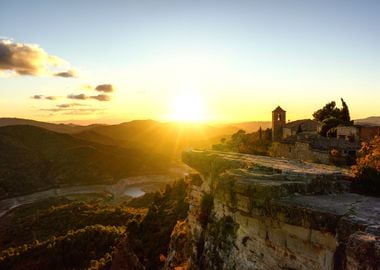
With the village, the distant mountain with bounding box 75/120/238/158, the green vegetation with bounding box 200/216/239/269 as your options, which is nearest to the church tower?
the village

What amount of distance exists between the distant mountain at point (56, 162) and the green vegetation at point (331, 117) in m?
44.5

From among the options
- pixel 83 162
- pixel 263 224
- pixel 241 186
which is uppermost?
pixel 241 186

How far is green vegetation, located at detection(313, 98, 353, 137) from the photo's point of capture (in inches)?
1324

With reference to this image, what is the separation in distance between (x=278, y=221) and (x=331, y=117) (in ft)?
110

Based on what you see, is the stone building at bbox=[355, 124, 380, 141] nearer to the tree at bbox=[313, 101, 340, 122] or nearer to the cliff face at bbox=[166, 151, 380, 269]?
the tree at bbox=[313, 101, 340, 122]

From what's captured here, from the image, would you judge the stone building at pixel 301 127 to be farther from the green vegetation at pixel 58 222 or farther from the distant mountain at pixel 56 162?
the distant mountain at pixel 56 162

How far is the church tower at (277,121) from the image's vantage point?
120ft

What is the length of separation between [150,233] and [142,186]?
159ft

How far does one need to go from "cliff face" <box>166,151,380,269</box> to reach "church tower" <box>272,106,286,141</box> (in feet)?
99.8

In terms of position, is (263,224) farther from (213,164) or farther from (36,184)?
(36,184)

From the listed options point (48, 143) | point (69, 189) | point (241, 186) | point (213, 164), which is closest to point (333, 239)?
point (241, 186)

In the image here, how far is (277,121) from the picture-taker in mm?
36781

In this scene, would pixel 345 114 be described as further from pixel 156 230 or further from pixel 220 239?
pixel 220 239

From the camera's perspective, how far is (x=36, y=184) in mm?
61062
